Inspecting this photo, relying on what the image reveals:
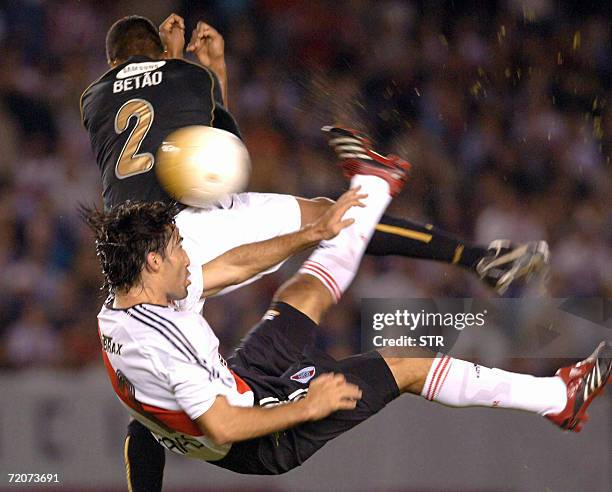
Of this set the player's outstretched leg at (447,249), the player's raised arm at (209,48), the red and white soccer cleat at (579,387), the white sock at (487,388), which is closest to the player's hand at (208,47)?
the player's raised arm at (209,48)

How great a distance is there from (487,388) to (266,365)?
0.78 m

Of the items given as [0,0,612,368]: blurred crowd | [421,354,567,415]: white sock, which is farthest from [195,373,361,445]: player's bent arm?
[0,0,612,368]: blurred crowd

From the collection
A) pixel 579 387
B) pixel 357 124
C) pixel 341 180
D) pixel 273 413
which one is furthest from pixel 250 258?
pixel 341 180

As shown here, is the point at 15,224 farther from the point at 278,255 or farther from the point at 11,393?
the point at 278,255

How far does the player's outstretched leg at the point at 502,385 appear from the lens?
360 cm

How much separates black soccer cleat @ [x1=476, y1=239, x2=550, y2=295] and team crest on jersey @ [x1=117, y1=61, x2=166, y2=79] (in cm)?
153

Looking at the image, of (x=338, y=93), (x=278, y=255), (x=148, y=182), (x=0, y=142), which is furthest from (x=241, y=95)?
(x=278, y=255)

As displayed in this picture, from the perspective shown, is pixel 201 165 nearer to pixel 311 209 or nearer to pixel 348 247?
pixel 311 209

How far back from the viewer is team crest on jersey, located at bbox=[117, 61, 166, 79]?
4.27m

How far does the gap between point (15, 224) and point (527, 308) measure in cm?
340

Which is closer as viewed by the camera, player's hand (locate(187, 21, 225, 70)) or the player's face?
the player's face

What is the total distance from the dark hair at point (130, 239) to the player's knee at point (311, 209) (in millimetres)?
890

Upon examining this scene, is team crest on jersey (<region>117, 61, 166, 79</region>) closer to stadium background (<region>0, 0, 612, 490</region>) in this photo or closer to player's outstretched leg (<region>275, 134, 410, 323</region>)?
player's outstretched leg (<region>275, 134, 410, 323</region>)

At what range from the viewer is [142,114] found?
4207mm
